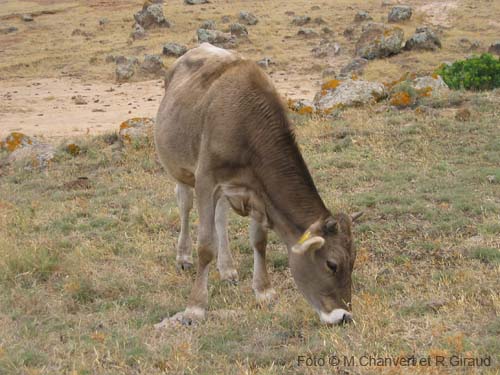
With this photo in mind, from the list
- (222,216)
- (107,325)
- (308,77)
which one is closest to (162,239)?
(222,216)

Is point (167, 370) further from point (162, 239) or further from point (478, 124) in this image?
point (478, 124)

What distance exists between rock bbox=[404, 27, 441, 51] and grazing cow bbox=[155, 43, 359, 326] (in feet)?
68.7

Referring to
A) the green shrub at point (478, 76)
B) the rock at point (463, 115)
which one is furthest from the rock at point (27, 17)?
the rock at point (463, 115)

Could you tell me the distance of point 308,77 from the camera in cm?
2661

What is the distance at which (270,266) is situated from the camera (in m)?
7.67

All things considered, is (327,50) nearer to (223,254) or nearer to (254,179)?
(223,254)

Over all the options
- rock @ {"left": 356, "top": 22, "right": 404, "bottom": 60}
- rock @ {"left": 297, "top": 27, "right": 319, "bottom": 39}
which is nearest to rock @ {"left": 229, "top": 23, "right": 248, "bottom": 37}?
rock @ {"left": 297, "top": 27, "right": 319, "bottom": 39}

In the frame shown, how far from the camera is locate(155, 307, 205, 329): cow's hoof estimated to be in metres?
6.13

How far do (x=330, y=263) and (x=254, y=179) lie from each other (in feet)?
3.67

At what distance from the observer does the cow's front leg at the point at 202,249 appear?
6.36 m

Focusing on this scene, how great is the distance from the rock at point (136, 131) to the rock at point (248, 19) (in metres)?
25.2

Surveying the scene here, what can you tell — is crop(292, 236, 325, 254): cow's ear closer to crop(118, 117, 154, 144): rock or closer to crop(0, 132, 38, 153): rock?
crop(118, 117, 154, 144): rock

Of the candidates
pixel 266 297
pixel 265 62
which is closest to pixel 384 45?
pixel 265 62

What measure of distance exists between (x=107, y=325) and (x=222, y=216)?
2.18 m
